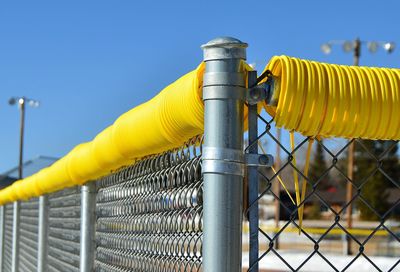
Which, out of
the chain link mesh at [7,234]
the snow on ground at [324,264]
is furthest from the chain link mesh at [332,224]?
the chain link mesh at [7,234]

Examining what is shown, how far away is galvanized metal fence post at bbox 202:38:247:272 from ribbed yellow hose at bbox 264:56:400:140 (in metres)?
0.13

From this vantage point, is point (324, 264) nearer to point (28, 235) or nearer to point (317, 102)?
point (28, 235)

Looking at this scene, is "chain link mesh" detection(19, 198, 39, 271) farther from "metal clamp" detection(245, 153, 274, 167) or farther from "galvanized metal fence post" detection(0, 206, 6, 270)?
"metal clamp" detection(245, 153, 274, 167)

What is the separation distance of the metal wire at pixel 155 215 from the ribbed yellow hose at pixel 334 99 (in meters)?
0.42

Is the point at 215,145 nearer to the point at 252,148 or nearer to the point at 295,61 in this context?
the point at 252,148

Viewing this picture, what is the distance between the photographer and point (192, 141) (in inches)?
110

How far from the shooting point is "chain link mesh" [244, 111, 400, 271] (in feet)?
8.14

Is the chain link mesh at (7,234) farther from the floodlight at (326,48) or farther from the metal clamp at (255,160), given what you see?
the floodlight at (326,48)

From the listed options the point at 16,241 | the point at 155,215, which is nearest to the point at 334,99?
the point at 155,215

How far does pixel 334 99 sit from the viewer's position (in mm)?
2332

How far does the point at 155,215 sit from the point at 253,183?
97 cm

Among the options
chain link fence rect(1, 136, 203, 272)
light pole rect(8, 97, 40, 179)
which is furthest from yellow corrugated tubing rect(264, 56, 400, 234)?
light pole rect(8, 97, 40, 179)

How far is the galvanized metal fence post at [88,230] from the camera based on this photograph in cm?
471

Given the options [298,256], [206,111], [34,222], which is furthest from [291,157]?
[298,256]
